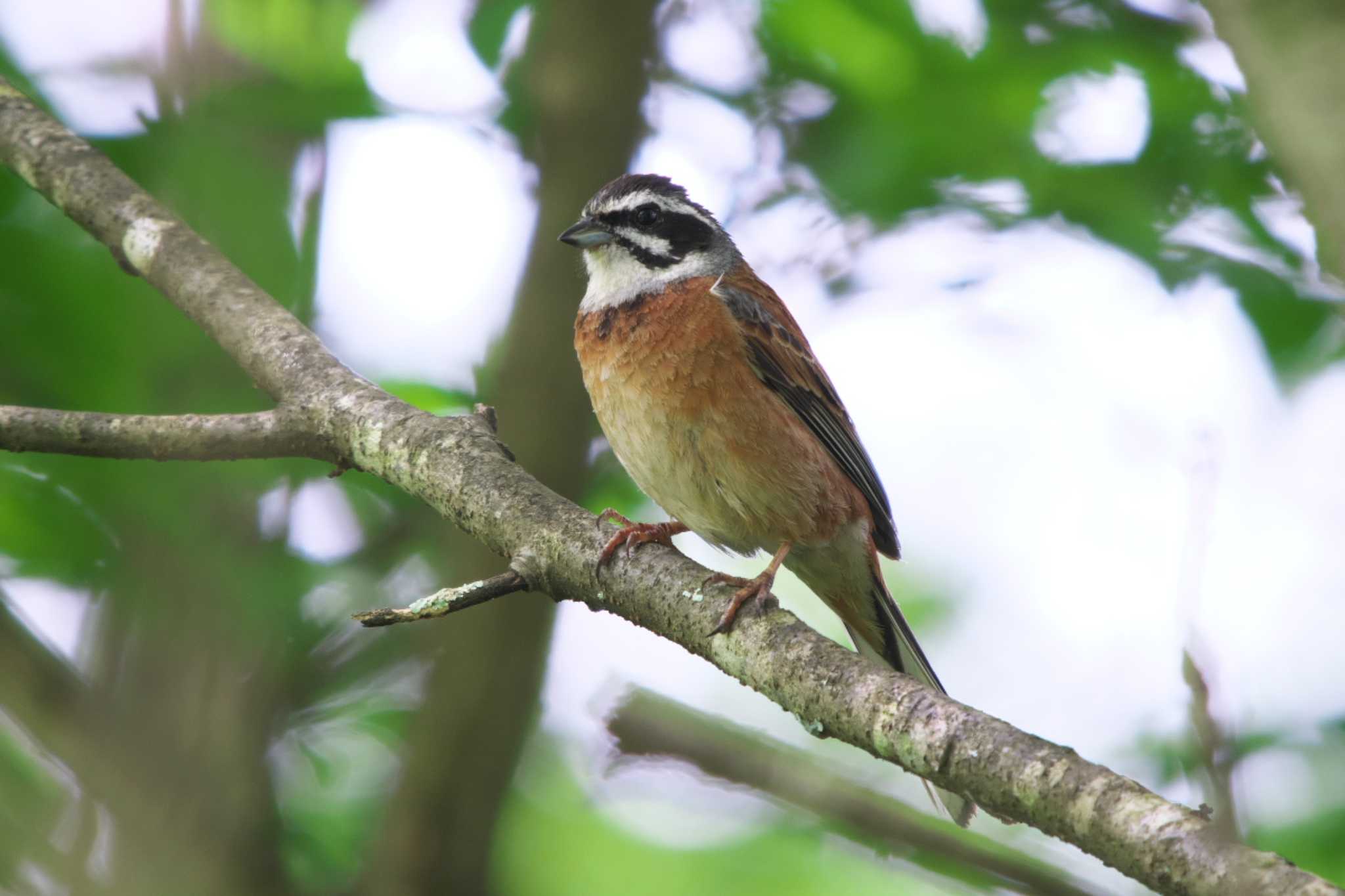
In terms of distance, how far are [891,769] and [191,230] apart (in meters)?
4.93

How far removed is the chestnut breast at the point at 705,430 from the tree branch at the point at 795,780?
6.82 feet

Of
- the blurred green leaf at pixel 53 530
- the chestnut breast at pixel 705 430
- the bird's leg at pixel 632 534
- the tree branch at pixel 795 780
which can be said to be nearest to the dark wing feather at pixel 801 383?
the chestnut breast at pixel 705 430

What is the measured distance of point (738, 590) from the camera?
4141mm

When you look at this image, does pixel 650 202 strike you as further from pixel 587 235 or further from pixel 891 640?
pixel 891 640

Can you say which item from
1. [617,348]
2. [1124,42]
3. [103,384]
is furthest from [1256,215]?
[103,384]


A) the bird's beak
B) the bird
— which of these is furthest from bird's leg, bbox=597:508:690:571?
the bird's beak

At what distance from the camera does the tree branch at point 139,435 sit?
4344mm

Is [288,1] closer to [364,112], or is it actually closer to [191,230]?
[364,112]

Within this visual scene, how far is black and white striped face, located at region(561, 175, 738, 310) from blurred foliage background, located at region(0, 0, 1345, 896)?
370 millimetres

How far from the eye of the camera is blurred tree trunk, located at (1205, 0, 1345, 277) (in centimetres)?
212

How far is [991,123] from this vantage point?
615 cm

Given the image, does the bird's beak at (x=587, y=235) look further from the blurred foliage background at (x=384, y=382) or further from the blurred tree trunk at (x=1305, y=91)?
the blurred tree trunk at (x=1305, y=91)

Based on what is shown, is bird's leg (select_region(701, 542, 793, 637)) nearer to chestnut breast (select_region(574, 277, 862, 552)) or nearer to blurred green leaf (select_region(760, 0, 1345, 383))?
chestnut breast (select_region(574, 277, 862, 552))

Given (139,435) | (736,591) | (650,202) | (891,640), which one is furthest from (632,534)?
(650,202)
